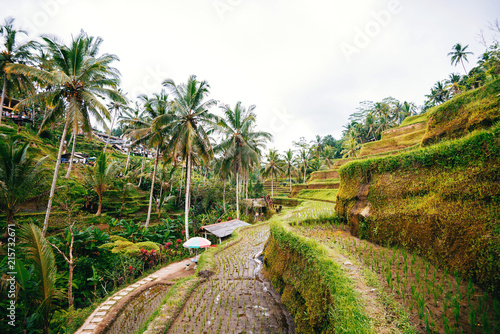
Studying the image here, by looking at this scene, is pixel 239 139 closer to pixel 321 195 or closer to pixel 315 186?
pixel 321 195

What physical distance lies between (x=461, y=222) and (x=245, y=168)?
1536 centimetres

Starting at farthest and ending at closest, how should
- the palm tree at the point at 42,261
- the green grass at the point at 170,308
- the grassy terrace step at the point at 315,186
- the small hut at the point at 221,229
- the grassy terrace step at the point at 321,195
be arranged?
the grassy terrace step at the point at 315,186 < the grassy terrace step at the point at 321,195 < the small hut at the point at 221,229 < the palm tree at the point at 42,261 < the green grass at the point at 170,308

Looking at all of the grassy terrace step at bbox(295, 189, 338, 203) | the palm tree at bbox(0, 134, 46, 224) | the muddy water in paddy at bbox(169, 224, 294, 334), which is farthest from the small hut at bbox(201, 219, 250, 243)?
the grassy terrace step at bbox(295, 189, 338, 203)

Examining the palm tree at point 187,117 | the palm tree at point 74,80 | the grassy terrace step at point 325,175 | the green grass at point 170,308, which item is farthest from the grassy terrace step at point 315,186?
the palm tree at point 74,80

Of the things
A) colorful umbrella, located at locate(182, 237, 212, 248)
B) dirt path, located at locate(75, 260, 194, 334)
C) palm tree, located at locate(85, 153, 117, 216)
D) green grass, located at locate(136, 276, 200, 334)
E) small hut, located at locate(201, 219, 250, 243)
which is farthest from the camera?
palm tree, located at locate(85, 153, 117, 216)

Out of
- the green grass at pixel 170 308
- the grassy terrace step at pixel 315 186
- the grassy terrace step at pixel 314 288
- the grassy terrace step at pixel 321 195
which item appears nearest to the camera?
the grassy terrace step at pixel 314 288

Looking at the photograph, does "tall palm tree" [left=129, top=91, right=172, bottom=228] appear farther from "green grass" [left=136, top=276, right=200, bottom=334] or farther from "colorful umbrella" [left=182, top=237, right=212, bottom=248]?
"green grass" [left=136, top=276, right=200, bottom=334]

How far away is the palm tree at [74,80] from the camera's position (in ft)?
34.5

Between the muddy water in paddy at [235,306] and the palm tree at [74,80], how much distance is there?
10099mm

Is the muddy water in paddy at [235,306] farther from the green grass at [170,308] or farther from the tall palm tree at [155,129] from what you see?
the tall palm tree at [155,129]

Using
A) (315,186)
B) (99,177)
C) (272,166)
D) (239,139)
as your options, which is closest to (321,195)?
(315,186)

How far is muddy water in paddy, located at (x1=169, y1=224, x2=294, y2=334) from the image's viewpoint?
4797mm

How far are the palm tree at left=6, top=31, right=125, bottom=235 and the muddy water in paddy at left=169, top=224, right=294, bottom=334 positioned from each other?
10099 millimetres

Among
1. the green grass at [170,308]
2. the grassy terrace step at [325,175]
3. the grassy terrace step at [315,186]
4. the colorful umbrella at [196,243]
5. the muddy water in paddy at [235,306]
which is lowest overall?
the muddy water in paddy at [235,306]
